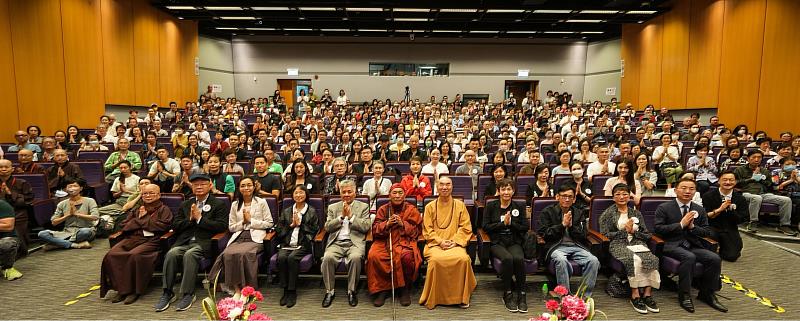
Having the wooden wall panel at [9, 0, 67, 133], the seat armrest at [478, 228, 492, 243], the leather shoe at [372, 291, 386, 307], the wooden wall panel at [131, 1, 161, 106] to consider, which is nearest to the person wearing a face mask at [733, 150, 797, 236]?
the seat armrest at [478, 228, 492, 243]

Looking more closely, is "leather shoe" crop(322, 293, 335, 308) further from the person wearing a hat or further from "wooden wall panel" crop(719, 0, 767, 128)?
"wooden wall panel" crop(719, 0, 767, 128)

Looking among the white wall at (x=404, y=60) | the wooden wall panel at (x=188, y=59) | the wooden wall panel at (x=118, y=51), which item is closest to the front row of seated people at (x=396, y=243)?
the wooden wall panel at (x=118, y=51)

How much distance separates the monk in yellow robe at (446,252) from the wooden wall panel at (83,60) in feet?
30.7

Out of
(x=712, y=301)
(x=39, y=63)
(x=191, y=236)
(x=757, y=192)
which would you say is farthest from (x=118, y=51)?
(x=757, y=192)

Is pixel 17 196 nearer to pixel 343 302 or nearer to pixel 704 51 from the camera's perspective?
pixel 343 302

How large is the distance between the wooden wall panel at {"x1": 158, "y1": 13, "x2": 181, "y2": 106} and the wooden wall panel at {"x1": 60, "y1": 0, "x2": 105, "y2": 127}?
2949 mm

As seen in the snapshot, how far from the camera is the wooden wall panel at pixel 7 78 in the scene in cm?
→ 766

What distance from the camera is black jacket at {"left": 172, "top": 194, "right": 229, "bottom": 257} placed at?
12.5ft

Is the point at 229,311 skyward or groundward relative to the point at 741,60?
groundward

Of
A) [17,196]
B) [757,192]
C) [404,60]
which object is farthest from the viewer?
[404,60]

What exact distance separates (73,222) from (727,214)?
7.45 meters

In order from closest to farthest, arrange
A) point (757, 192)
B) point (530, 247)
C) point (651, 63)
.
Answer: point (530, 247), point (757, 192), point (651, 63)

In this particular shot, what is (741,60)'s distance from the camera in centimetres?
1028

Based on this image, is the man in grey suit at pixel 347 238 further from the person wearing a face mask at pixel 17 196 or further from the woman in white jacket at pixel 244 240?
the person wearing a face mask at pixel 17 196
